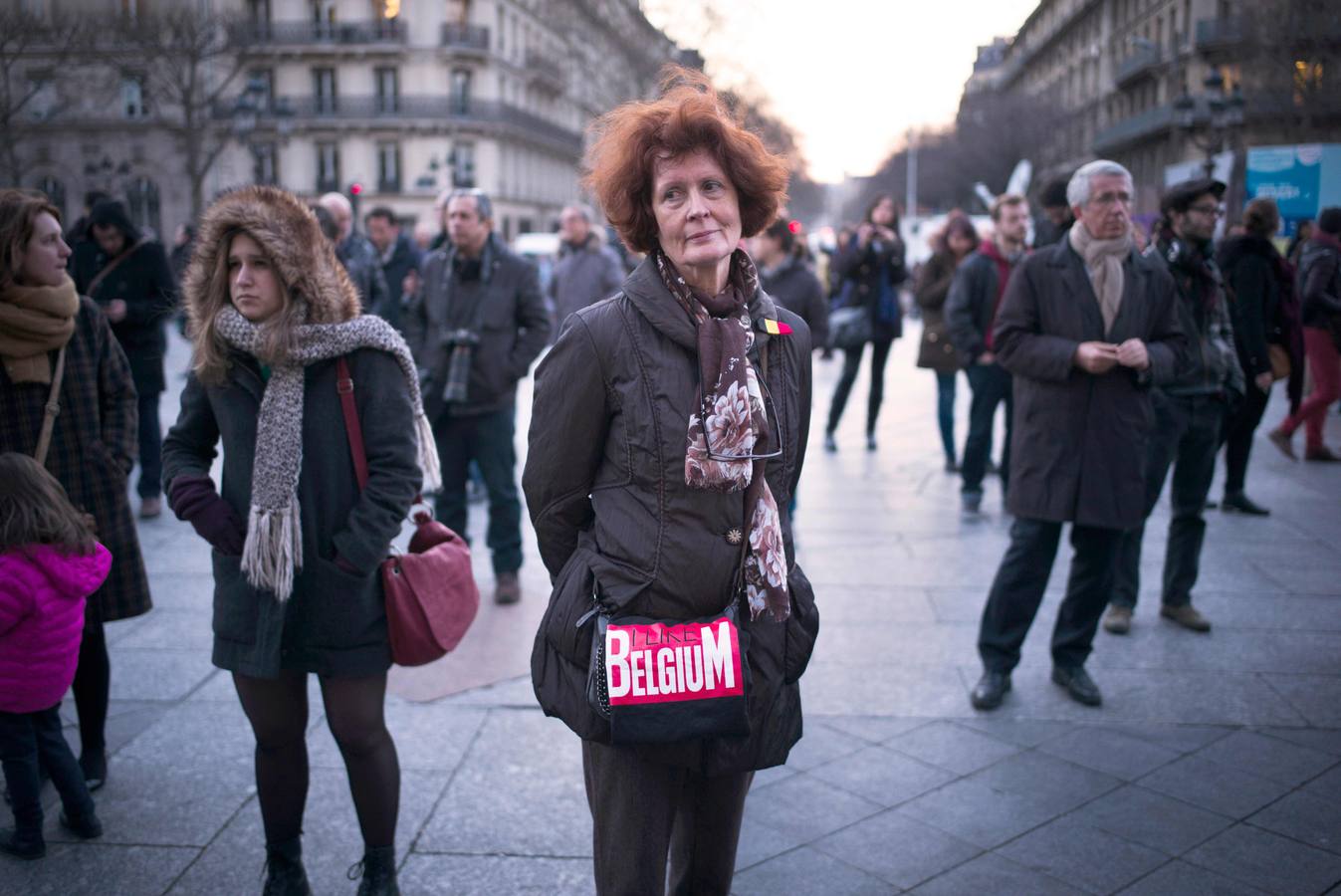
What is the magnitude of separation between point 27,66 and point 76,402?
212 inches

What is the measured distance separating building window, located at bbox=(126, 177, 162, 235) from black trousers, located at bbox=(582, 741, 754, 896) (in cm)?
2669

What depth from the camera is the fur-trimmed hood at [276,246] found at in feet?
10.0

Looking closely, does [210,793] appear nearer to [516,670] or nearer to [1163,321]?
[516,670]

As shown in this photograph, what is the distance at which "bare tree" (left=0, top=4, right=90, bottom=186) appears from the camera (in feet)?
23.4

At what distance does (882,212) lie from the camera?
34.8 feet

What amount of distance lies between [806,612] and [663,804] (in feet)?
1.63

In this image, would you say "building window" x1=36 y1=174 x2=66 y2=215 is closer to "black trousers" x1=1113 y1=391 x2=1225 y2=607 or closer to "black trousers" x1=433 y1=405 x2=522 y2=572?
"black trousers" x1=433 y1=405 x2=522 y2=572

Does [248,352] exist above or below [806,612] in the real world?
above

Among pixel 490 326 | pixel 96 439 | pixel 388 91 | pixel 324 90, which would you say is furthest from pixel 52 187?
pixel 388 91

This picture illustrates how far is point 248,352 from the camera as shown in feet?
9.90

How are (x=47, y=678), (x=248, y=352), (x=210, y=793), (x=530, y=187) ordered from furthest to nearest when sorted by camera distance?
(x=530, y=187)
(x=210, y=793)
(x=47, y=678)
(x=248, y=352)

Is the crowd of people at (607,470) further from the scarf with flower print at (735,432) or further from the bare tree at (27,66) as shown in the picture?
the bare tree at (27,66)

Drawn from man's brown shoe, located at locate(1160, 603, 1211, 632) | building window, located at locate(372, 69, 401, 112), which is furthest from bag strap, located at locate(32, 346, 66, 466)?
building window, located at locate(372, 69, 401, 112)

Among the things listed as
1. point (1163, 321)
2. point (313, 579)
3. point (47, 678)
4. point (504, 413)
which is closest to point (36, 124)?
point (504, 413)
